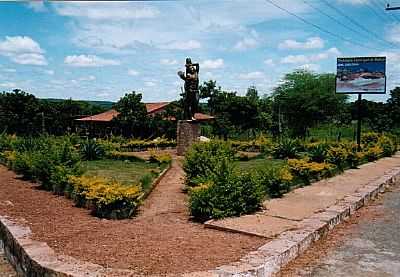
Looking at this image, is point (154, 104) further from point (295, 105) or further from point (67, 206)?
point (67, 206)

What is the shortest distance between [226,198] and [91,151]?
29.2 feet

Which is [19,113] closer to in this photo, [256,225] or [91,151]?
[91,151]

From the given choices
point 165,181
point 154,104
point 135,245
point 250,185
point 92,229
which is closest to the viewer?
point 135,245

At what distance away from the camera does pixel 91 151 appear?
14.3m

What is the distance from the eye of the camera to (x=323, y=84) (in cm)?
3647

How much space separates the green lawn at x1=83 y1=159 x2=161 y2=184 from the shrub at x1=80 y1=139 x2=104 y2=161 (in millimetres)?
622

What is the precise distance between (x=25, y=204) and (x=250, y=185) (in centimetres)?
365

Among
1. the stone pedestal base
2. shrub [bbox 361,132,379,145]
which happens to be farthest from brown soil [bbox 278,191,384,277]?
shrub [bbox 361,132,379,145]

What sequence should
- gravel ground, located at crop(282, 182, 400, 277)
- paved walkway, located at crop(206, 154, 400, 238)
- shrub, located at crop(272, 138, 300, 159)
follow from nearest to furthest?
gravel ground, located at crop(282, 182, 400, 277)
paved walkway, located at crop(206, 154, 400, 238)
shrub, located at crop(272, 138, 300, 159)

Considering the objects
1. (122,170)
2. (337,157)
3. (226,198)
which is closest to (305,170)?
(337,157)

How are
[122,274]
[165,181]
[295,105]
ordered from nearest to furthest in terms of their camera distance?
[122,274], [165,181], [295,105]

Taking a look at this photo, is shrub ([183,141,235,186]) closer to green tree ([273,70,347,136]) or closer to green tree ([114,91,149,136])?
green tree ([114,91,149,136])

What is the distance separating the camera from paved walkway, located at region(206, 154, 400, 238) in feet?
18.1

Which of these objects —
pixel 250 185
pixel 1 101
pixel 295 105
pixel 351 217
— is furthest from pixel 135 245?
pixel 295 105
